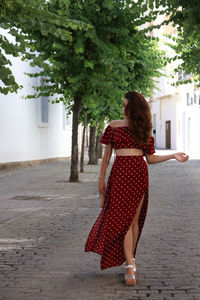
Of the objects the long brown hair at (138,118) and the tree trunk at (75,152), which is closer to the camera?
the long brown hair at (138,118)

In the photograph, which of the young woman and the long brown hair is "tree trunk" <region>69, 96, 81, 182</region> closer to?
the young woman

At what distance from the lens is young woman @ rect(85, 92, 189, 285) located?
17.2 feet

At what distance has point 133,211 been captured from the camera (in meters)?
5.28

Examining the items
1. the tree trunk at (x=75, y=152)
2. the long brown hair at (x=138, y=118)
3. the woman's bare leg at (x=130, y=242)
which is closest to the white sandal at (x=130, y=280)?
the woman's bare leg at (x=130, y=242)

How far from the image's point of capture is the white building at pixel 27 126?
22464 mm

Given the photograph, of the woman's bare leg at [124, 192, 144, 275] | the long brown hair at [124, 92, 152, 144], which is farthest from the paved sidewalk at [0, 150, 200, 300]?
the long brown hair at [124, 92, 152, 144]

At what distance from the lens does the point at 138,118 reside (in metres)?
5.26

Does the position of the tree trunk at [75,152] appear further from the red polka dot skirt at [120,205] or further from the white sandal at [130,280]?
the white sandal at [130,280]

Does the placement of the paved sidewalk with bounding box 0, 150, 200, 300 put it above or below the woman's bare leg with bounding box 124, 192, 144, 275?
below

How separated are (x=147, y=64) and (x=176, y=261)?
16.1 meters

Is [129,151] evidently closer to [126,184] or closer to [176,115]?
[126,184]

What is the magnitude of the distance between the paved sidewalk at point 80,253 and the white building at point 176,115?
31.8 m

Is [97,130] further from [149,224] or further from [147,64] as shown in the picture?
[149,224]

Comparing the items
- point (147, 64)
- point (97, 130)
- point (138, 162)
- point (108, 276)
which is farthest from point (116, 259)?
point (97, 130)
